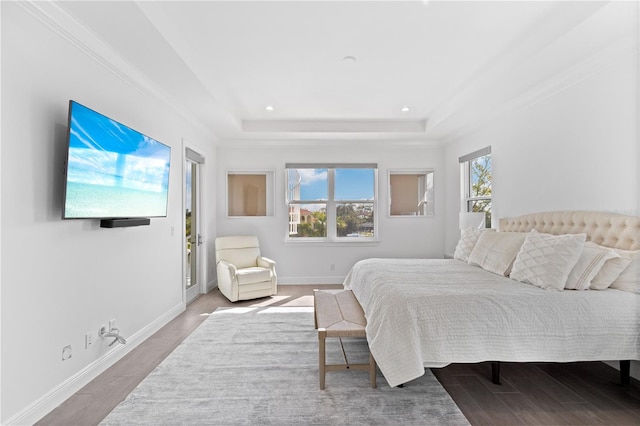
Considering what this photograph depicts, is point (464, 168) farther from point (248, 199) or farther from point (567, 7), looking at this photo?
point (248, 199)

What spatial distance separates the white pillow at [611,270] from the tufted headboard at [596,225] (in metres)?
0.11

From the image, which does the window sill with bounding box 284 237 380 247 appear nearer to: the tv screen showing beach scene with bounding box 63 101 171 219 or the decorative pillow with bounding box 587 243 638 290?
the tv screen showing beach scene with bounding box 63 101 171 219

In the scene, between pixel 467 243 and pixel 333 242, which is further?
pixel 333 242

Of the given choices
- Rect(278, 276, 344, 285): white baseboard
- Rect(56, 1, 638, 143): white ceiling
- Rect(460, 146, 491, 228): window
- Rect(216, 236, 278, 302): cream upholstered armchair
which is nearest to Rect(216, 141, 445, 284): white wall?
Rect(278, 276, 344, 285): white baseboard

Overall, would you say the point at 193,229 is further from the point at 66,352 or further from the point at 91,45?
the point at 91,45

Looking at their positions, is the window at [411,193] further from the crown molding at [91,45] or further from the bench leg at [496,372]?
the crown molding at [91,45]

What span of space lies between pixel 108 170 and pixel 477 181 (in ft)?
15.3

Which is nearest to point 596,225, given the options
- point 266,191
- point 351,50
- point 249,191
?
point 351,50

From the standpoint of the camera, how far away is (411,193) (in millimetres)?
5988

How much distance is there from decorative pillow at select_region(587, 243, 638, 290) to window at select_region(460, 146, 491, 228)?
7.00ft

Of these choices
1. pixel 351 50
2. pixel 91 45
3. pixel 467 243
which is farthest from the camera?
pixel 467 243

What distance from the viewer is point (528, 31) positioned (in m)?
2.59

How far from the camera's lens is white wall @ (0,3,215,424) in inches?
72.2

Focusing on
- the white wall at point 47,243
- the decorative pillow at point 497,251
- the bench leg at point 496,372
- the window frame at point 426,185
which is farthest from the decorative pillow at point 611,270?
the white wall at point 47,243
